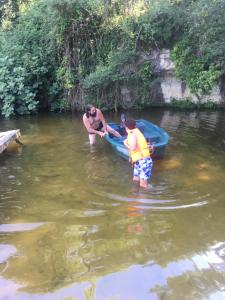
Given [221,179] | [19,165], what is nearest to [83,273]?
[221,179]

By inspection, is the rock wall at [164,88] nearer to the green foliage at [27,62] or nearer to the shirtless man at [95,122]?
the green foliage at [27,62]

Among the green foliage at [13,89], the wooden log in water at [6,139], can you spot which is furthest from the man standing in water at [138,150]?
the green foliage at [13,89]

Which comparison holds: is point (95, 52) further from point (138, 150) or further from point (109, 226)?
point (109, 226)

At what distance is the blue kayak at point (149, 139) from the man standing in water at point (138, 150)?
133cm

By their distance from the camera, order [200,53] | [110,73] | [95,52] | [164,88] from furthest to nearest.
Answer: [164,88], [95,52], [200,53], [110,73]

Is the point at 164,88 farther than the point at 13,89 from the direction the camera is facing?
Yes

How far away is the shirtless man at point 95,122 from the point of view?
30.9 feet

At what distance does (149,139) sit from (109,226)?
3675mm

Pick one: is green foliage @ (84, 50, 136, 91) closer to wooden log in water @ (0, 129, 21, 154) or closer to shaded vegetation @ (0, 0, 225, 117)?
shaded vegetation @ (0, 0, 225, 117)

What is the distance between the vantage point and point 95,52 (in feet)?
50.0

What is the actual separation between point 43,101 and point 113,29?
13.6 feet

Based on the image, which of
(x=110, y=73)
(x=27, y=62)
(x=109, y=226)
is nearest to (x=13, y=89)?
(x=27, y=62)

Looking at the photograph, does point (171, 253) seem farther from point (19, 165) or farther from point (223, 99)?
point (223, 99)

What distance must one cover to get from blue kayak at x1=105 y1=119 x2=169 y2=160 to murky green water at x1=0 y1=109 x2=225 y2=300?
0.86 feet
